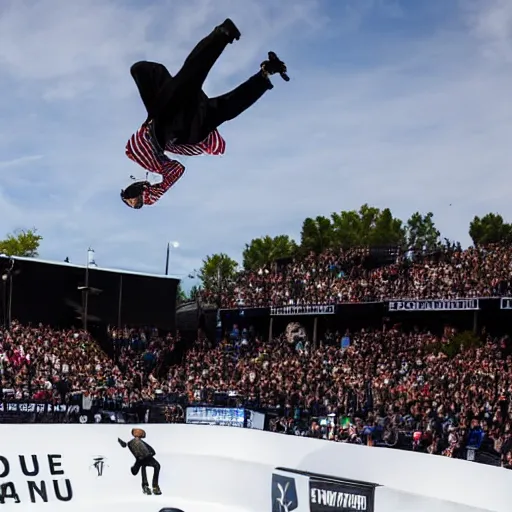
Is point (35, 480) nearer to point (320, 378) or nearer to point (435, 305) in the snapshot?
point (320, 378)

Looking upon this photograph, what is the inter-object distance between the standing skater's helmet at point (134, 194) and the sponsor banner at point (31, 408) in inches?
576

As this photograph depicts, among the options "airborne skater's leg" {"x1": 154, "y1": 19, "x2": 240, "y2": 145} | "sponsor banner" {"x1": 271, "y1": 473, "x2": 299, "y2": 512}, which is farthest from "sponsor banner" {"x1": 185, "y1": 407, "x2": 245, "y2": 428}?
A: "airborne skater's leg" {"x1": 154, "y1": 19, "x2": 240, "y2": 145}

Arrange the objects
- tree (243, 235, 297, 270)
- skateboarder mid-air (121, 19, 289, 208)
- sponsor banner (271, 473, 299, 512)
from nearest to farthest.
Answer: skateboarder mid-air (121, 19, 289, 208) < sponsor banner (271, 473, 299, 512) < tree (243, 235, 297, 270)

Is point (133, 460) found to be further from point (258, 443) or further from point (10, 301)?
point (10, 301)

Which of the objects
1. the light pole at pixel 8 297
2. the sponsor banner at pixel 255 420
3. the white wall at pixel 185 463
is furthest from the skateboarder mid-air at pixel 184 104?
the light pole at pixel 8 297

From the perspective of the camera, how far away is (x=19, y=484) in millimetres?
19094

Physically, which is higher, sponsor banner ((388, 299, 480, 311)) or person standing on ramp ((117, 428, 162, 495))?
sponsor banner ((388, 299, 480, 311))

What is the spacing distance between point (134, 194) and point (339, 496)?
1012 centimetres

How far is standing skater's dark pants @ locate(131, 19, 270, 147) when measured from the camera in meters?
6.62

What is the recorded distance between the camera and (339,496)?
1586cm

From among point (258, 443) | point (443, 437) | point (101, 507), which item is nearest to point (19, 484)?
point (101, 507)

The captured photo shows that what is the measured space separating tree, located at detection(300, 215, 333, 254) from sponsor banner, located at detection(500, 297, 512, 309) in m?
34.7

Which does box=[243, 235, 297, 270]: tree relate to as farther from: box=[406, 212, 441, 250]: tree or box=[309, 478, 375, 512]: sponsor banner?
box=[309, 478, 375, 512]: sponsor banner

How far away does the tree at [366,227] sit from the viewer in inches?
2430
